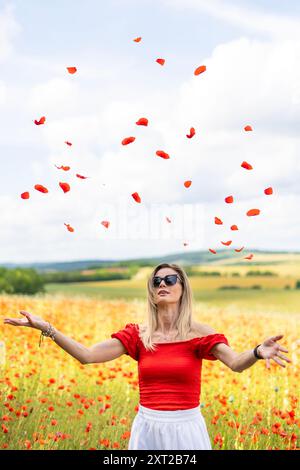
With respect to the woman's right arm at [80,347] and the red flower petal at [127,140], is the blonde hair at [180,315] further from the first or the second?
the red flower petal at [127,140]

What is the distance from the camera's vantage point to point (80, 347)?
197 inches

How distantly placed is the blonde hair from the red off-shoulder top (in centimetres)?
7

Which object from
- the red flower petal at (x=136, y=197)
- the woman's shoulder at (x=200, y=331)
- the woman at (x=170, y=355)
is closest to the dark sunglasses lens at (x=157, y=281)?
the woman at (x=170, y=355)

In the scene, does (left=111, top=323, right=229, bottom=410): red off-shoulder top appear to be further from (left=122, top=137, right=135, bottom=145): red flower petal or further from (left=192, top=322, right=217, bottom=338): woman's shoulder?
(left=122, top=137, right=135, bottom=145): red flower petal

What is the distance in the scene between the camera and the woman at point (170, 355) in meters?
4.64

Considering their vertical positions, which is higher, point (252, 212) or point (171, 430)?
point (252, 212)

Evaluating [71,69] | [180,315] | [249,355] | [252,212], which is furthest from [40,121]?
[249,355]

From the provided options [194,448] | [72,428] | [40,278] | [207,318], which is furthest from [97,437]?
[40,278]

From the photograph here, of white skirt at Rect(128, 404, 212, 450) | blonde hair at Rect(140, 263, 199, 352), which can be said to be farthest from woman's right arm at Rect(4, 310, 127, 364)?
white skirt at Rect(128, 404, 212, 450)

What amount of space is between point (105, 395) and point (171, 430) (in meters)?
3.76

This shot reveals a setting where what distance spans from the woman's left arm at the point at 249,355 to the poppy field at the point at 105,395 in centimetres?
203

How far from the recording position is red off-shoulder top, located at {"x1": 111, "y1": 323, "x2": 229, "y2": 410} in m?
4.64

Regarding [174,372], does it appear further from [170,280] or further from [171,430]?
[170,280]
